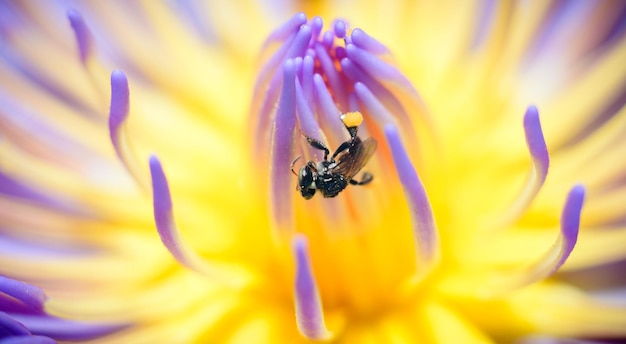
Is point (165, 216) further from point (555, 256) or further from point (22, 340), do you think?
point (555, 256)

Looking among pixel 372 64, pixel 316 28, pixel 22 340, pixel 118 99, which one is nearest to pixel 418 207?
pixel 372 64

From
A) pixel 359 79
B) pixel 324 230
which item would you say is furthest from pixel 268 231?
pixel 359 79

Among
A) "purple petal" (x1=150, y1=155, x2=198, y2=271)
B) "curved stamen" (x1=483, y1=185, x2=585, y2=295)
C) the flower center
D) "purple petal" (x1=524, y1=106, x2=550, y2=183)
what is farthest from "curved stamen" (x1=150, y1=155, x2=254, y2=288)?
"purple petal" (x1=524, y1=106, x2=550, y2=183)

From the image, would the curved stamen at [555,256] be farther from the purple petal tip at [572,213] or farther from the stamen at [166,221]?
the stamen at [166,221]

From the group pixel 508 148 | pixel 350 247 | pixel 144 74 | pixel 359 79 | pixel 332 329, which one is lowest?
pixel 332 329

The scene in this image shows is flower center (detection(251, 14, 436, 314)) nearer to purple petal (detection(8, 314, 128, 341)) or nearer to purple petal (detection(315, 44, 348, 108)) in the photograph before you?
purple petal (detection(315, 44, 348, 108))

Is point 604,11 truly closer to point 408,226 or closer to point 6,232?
point 408,226
